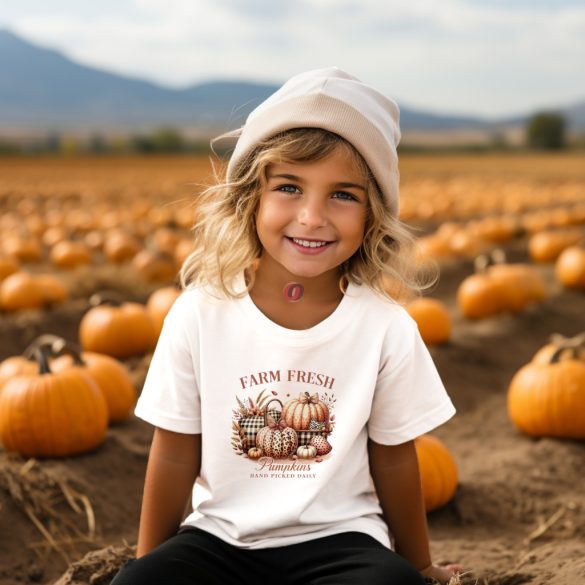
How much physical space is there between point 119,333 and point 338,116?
4701mm

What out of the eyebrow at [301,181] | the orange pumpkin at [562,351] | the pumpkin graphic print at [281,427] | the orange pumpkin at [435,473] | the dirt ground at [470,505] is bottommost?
the dirt ground at [470,505]

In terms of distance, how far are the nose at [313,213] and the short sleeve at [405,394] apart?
408 millimetres

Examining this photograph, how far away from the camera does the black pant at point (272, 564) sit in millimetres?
2254

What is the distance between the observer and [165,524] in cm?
258

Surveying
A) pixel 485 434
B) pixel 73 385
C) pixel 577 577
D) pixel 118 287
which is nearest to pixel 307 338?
pixel 577 577

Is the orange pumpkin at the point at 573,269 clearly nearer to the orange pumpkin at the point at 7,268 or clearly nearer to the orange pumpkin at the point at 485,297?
the orange pumpkin at the point at 485,297

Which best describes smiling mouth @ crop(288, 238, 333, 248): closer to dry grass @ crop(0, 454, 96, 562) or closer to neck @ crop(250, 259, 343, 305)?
neck @ crop(250, 259, 343, 305)

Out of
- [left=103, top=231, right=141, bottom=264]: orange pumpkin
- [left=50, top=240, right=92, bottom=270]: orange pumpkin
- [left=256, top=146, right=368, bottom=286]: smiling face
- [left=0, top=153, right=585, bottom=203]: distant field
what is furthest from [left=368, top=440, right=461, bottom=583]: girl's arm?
[left=0, top=153, right=585, bottom=203]: distant field

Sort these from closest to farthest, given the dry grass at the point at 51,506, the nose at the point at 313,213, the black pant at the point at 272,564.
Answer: the black pant at the point at 272,564 < the nose at the point at 313,213 < the dry grass at the point at 51,506

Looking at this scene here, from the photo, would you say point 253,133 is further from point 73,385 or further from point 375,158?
point 73,385

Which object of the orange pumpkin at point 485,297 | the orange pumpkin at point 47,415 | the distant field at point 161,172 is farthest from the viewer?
the distant field at point 161,172

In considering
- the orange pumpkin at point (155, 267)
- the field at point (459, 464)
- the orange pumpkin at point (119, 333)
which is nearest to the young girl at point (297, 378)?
the field at point (459, 464)

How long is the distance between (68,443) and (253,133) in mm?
2495

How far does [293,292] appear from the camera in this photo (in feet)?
8.47
